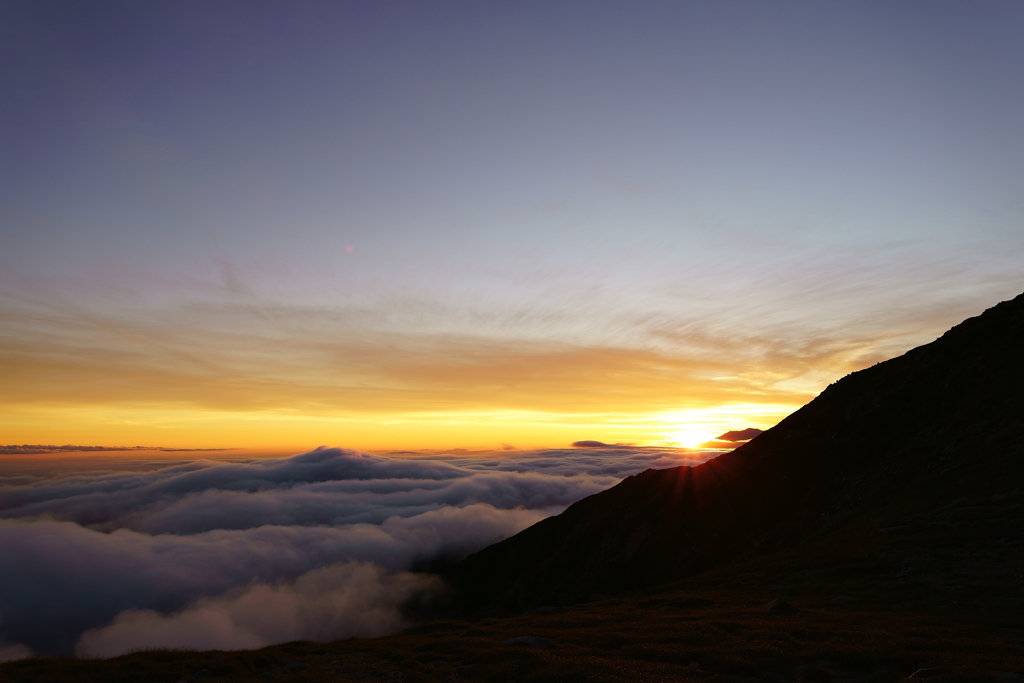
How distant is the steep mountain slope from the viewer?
32.0 m

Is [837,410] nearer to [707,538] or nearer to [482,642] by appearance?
[707,538]

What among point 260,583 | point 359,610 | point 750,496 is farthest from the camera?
point 260,583

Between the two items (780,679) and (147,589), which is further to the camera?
(147,589)

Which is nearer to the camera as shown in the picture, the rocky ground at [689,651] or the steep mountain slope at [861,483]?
the rocky ground at [689,651]

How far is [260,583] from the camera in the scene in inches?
7603

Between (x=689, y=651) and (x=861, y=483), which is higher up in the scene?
(x=861, y=483)

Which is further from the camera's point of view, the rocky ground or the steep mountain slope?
the steep mountain slope

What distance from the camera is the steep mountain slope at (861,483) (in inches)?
1259

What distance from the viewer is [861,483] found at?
166 feet

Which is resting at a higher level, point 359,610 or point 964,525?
point 964,525

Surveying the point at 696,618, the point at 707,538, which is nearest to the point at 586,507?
the point at 707,538

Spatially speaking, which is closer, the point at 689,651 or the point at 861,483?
the point at 689,651

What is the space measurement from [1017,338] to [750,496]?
36434mm

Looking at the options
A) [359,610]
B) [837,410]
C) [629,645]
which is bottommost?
[359,610]
